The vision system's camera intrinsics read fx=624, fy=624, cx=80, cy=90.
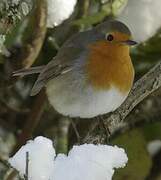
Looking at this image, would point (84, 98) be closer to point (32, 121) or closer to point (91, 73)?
point (91, 73)

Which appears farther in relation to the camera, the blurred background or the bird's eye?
the blurred background

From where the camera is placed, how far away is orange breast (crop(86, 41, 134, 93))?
2500 mm

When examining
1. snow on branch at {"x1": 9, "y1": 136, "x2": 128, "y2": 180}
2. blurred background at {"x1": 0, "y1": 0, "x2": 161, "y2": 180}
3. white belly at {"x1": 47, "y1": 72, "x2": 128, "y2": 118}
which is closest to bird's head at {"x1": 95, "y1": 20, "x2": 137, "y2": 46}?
blurred background at {"x1": 0, "y1": 0, "x2": 161, "y2": 180}

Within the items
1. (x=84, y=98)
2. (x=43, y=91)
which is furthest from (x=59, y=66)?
(x=43, y=91)

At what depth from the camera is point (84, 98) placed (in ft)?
8.16

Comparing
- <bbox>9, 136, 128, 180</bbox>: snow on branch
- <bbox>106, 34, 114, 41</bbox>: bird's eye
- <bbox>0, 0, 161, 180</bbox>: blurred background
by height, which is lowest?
<bbox>0, 0, 161, 180</bbox>: blurred background

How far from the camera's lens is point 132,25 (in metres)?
3.17

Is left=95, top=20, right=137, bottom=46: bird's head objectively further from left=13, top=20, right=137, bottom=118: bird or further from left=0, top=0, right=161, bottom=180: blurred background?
left=0, top=0, right=161, bottom=180: blurred background

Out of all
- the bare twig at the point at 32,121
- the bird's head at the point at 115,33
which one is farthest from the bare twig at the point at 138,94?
the bare twig at the point at 32,121

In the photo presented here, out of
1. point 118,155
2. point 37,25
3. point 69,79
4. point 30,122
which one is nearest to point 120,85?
point 69,79

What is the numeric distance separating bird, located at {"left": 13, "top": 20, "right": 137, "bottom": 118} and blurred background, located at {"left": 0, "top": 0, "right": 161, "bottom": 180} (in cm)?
12

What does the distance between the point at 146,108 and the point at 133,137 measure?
24 cm

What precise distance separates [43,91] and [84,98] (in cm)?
52

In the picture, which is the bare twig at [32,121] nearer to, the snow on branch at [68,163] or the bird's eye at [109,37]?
the bird's eye at [109,37]
